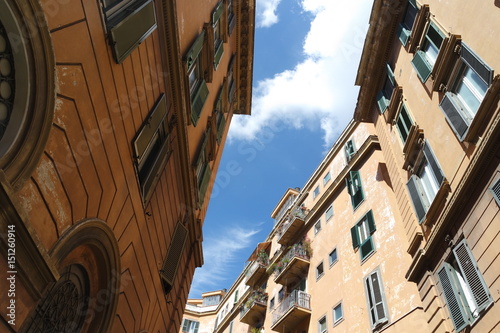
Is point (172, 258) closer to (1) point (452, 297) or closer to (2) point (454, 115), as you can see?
(1) point (452, 297)

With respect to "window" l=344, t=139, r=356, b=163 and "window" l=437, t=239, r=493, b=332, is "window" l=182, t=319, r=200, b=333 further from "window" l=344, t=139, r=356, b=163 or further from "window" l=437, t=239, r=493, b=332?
"window" l=437, t=239, r=493, b=332

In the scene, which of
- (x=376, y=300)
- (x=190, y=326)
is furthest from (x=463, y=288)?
(x=190, y=326)

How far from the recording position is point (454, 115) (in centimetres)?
817

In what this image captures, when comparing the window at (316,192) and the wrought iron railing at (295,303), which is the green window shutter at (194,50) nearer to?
the wrought iron railing at (295,303)

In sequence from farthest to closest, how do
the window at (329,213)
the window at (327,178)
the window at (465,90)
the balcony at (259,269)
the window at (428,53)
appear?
the balcony at (259,269), the window at (327,178), the window at (329,213), the window at (428,53), the window at (465,90)

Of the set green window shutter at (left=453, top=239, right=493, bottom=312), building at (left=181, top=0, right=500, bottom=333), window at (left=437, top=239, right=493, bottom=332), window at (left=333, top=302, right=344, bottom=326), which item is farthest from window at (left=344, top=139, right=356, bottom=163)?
green window shutter at (left=453, top=239, right=493, bottom=312)

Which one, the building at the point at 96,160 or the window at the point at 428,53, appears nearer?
the building at the point at 96,160

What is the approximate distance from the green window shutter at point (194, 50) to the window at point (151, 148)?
1.95 metres

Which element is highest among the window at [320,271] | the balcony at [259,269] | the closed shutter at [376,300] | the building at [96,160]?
the balcony at [259,269]

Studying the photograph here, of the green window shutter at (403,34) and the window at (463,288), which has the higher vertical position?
the green window shutter at (403,34)

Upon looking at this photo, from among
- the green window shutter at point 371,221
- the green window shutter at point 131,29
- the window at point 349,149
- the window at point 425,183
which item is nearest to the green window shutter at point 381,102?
the window at point 425,183

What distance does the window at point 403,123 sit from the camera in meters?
11.0

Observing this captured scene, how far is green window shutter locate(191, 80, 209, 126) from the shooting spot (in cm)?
1091

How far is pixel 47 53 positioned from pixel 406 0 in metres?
11.3
